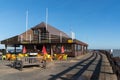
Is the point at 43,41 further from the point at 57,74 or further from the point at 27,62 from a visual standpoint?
the point at 57,74

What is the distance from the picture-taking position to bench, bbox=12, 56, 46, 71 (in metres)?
18.9

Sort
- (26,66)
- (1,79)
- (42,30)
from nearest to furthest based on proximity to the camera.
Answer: (1,79) < (26,66) < (42,30)

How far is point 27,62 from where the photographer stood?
20.5 meters

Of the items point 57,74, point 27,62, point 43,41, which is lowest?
point 57,74

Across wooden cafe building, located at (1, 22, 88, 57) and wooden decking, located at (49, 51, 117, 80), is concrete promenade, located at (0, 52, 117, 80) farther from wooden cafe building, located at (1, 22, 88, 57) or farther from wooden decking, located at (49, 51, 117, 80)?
wooden cafe building, located at (1, 22, 88, 57)

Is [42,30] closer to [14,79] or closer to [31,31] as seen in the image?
[31,31]

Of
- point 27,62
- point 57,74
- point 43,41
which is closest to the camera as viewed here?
point 57,74

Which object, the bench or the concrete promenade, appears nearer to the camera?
the concrete promenade

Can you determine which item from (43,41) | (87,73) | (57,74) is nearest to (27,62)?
(57,74)

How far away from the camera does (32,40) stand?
3934 centimetres

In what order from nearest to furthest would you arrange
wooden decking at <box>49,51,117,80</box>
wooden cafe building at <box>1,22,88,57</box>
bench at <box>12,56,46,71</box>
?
wooden decking at <box>49,51,117,80</box> → bench at <box>12,56,46,71</box> → wooden cafe building at <box>1,22,88,57</box>

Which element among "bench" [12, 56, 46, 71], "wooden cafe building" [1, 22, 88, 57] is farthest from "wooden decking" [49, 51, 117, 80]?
"wooden cafe building" [1, 22, 88, 57]

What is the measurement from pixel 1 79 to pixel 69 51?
25.2 m

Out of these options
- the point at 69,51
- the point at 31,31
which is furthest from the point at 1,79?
the point at 31,31
